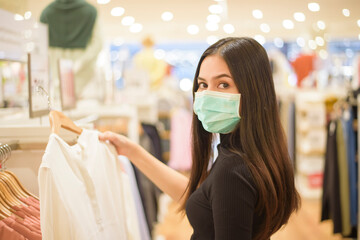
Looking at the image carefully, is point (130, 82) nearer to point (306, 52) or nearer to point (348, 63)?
point (306, 52)

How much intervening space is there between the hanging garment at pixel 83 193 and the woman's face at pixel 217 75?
0.46 m

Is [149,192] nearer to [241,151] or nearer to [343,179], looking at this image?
[343,179]

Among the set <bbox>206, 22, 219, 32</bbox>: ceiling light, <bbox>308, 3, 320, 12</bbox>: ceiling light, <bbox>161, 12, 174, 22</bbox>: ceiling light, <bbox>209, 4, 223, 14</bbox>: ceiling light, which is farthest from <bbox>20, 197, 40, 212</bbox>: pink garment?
<bbox>206, 22, 219, 32</bbox>: ceiling light

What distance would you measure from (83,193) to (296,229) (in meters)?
4.08

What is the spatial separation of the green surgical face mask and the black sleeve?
0.69ft

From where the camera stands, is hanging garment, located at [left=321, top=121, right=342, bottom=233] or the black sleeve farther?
hanging garment, located at [left=321, top=121, right=342, bottom=233]

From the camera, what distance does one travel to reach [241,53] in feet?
4.35

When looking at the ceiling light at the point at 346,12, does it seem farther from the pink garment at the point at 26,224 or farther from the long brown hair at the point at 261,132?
the pink garment at the point at 26,224

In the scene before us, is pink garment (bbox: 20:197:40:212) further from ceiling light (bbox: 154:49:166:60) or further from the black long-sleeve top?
ceiling light (bbox: 154:49:166:60)

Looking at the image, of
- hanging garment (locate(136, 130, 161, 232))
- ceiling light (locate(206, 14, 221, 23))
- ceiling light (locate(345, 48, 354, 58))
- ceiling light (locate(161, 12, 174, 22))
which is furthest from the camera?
ceiling light (locate(345, 48, 354, 58))

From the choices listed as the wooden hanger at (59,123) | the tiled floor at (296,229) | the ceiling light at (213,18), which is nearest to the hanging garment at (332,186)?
the tiled floor at (296,229)

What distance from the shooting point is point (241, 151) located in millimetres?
1309

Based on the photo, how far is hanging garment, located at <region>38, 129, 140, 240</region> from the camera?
3.70 feet

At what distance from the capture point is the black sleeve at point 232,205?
3.87 ft
